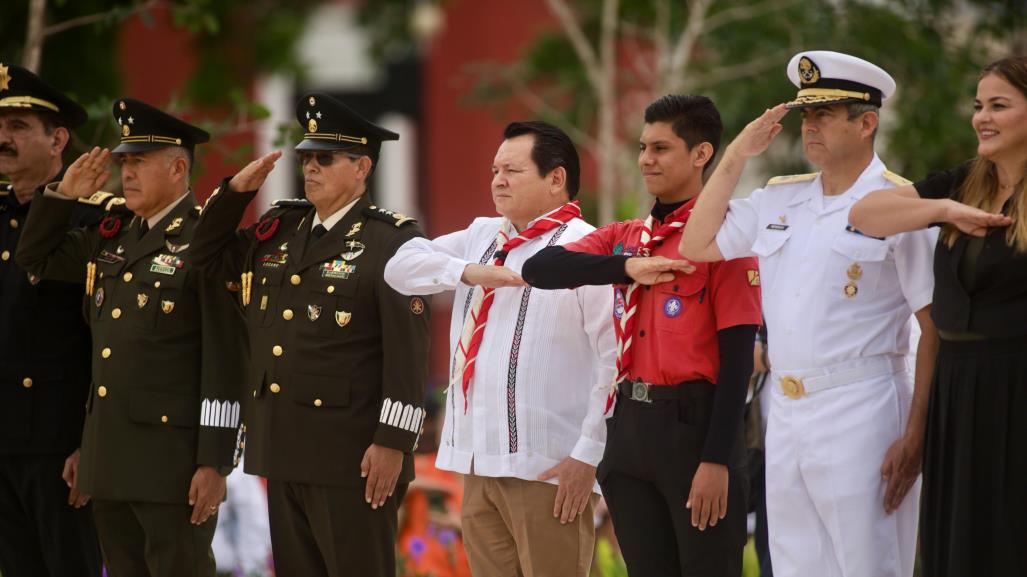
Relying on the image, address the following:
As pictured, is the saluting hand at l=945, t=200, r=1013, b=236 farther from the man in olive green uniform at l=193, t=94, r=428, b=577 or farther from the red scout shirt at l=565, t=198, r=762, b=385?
the man in olive green uniform at l=193, t=94, r=428, b=577

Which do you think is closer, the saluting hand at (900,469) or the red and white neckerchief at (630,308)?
the saluting hand at (900,469)

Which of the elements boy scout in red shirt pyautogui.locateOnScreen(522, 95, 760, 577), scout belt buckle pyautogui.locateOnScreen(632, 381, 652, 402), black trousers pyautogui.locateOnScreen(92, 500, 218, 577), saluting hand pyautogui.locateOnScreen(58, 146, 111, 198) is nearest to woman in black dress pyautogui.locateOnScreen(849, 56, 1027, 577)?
boy scout in red shirt pyautogui.locateOnScreen(522, 95, 760, 577)

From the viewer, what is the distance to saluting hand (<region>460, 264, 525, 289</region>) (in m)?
4.36

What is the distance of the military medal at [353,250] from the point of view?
4.73 m

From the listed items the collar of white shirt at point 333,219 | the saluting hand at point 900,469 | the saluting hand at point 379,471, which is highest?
the collar of white shirt at point 333,219

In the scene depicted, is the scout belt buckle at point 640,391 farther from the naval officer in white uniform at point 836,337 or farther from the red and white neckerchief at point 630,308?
the naval officer in white uniform at point 836,337

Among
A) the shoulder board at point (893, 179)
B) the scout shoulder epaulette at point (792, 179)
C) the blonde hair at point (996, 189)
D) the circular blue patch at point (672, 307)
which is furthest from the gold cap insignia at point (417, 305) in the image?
the blonde hair at point (996, 189)

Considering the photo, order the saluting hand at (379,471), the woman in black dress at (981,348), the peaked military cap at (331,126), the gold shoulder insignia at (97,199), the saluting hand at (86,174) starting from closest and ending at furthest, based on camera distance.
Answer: the woman in black dress at (981,348), the saluting hand at (379,471), the peaked military cap at (331,126), the saluting hand at (86,174), the gold shoulder insignia at (97,199)

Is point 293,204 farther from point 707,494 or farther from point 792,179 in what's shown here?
point 707,494

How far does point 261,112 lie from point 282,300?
96.3 inches

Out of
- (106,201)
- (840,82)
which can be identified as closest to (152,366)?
(106,201)

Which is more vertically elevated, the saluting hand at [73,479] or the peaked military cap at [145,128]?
the peaked military cap at [145,128]

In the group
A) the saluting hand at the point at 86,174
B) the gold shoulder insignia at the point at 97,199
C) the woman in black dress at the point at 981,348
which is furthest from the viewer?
the gold shoulder insignia at the point at 97,199

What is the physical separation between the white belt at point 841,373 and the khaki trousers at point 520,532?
86 cm
